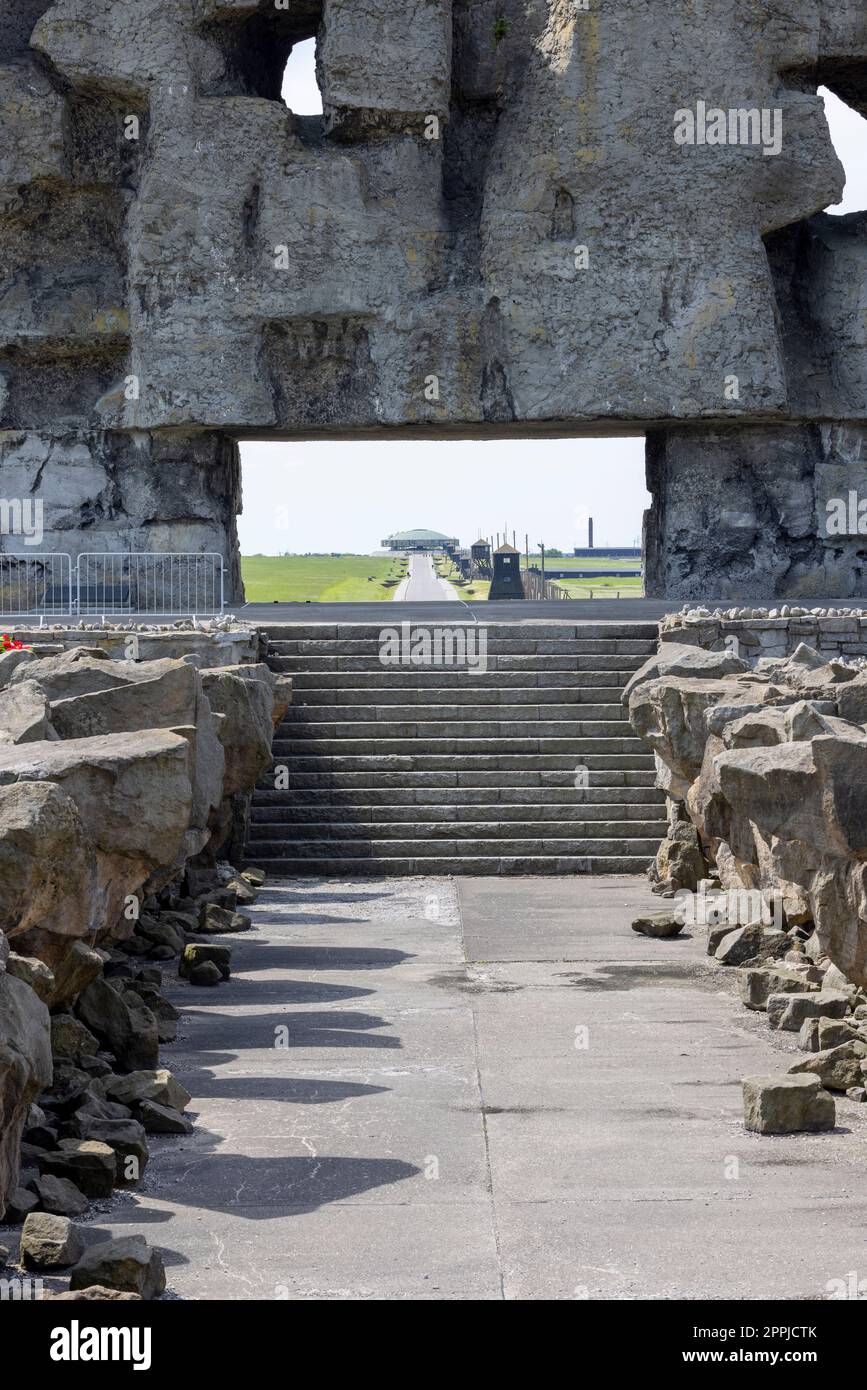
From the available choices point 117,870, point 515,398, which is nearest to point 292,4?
point 515,398

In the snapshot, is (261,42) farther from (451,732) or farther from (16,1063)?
(16,1063)

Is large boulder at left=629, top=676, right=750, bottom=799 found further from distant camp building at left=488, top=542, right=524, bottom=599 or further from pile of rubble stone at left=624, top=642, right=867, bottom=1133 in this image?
distant camp building at left=488, top=542, right=524, bottom=599

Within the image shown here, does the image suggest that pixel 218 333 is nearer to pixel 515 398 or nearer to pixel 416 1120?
pixel 515 398

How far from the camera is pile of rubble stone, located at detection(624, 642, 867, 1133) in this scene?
25.8 ft

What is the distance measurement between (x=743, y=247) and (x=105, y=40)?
869 cm

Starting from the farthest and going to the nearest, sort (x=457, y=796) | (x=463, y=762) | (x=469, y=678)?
(x=469, y=678) → (x=463, y=762) → (x=457, y=796)

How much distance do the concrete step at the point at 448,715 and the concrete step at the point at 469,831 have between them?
1.56m

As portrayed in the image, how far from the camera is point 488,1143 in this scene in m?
7.08

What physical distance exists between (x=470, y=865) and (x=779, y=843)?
633cm

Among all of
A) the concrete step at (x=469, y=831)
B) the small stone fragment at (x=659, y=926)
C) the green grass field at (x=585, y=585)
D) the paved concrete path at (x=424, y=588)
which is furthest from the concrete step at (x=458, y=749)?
the paved concrete path at (x=424, y=588)

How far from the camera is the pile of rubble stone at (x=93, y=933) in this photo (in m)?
5.85

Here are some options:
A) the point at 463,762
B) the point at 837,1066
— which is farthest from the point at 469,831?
the point at 837,1066

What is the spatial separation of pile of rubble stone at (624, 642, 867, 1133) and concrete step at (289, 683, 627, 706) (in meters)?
2.39

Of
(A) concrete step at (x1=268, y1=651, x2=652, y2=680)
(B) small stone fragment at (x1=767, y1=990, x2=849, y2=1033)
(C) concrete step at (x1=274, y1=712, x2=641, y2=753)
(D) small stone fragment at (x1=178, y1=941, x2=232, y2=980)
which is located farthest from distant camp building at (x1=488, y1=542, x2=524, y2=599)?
(B) small stone fragment at (x1=767, y1=990, x2=849, y2=1033)
